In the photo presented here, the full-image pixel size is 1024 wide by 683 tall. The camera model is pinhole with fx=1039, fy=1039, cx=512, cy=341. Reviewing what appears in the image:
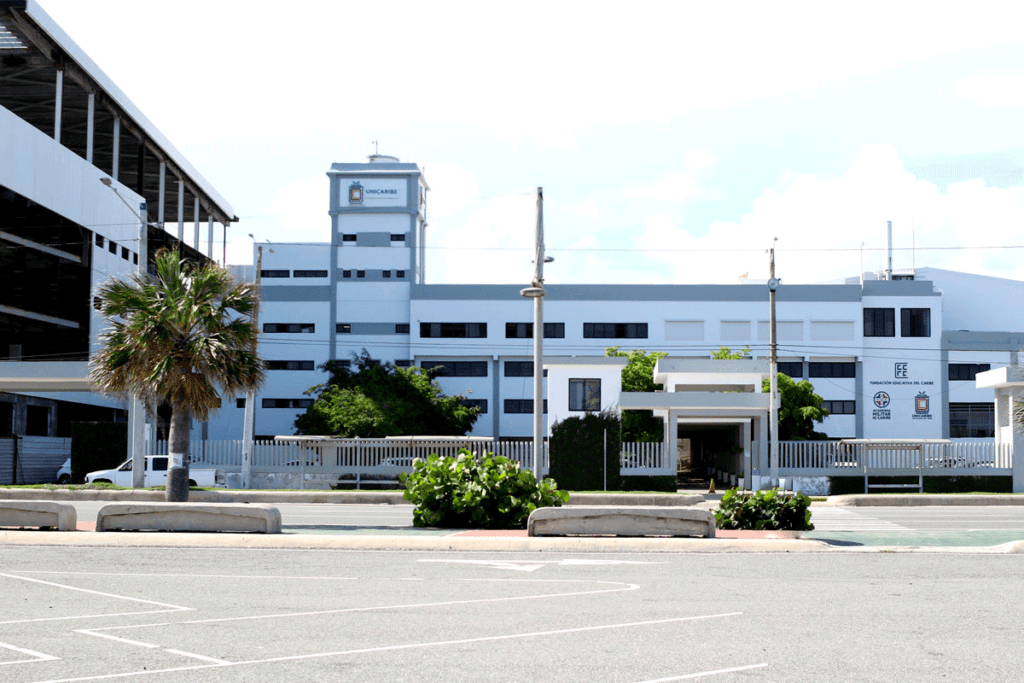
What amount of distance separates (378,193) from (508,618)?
7297 cm

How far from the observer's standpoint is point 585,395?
38719mm

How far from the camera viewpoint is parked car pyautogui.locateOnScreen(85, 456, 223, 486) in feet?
120

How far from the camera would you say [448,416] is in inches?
2484

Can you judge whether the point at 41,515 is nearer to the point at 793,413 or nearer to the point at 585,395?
the point at 585,395

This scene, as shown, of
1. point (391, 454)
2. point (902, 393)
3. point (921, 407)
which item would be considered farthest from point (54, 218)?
point (921, 407)

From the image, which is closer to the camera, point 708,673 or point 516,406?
point 708,673

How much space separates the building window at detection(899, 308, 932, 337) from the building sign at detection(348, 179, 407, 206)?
3794 centimetres

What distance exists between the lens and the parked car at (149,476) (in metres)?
36.7

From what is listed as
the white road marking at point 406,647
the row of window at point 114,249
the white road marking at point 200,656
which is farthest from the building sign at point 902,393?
the white road marking at point 200,656

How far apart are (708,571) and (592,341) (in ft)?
200

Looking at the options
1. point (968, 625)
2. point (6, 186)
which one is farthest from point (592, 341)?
point (968, 625)

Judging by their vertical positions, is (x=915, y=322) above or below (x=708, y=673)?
above

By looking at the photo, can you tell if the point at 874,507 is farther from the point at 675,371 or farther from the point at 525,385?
the point at 525,385

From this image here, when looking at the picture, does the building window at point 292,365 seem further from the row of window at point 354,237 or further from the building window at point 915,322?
the building window at point 915,322
